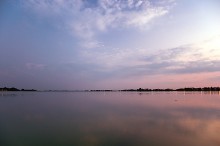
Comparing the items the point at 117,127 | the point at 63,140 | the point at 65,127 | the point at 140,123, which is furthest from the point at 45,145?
the point at 140,123

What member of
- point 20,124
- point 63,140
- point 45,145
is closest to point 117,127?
point 63,140

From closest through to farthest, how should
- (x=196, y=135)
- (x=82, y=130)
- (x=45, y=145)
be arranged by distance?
(x=45, y=145)
(x=196, y=135)
(x=82, y=130)

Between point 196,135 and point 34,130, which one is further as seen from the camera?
point 34,130

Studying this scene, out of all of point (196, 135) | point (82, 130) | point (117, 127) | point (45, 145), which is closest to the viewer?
point (45, 145)

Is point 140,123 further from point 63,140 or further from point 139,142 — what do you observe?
point 63,140

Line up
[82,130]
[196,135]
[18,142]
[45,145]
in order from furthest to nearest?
[82,130] < [196,135] < [18,142] < [45,145]

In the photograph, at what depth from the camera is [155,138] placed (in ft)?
44.7

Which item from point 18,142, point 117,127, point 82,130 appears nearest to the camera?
point 18,142

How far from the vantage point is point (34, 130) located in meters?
15.8

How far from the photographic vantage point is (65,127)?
54.7 ft

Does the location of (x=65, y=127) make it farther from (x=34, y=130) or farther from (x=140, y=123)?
(x=140, y=123)

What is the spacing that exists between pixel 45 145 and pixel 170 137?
722 cm

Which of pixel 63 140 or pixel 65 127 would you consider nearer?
pixel 63 140

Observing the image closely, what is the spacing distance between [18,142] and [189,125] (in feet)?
40.1
